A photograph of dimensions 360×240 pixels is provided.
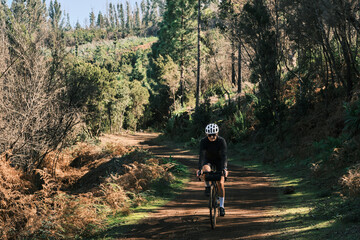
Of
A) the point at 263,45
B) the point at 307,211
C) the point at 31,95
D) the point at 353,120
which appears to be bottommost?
the point at 307,211

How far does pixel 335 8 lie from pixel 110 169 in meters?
11.2

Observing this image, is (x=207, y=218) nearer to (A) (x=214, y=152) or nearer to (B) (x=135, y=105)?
(A) (x=214, y=152)

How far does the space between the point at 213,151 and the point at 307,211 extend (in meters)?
2.90

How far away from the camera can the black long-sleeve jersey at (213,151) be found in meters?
6.93

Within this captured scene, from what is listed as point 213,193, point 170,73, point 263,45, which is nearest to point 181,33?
point 170,73

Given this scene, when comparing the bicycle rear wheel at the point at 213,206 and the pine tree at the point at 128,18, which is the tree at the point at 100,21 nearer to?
the pine tree at the point at 128,18

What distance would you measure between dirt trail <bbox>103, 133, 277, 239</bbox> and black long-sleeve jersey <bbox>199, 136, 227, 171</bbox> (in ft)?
4.32

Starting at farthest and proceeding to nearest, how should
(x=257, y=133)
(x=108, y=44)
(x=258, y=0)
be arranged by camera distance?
(x=108, y=44)
(x=257, y=133)
(x=258, y=0)

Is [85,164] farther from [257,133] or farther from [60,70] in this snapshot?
[257,133]

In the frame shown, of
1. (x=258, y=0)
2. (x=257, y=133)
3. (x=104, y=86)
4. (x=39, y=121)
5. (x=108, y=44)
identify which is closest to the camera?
(x=39, y=121)

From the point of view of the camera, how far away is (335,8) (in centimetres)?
1352

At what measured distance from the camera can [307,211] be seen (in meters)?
7.85

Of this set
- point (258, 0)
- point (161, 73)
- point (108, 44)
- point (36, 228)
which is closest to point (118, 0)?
point (108, 44)

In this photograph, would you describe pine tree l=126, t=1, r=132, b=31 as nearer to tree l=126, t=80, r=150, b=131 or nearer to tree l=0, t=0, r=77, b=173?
tree l=126, t=80, r=150, b=131
